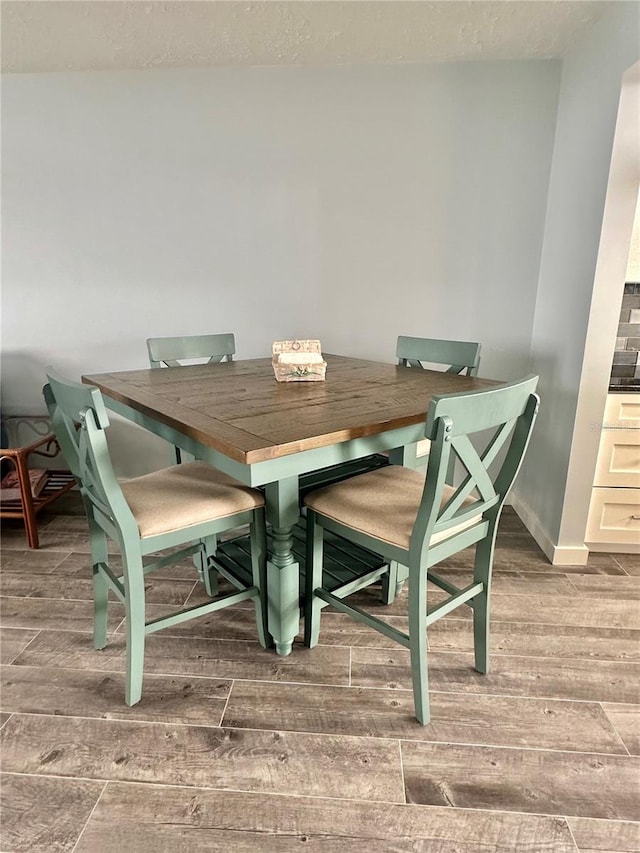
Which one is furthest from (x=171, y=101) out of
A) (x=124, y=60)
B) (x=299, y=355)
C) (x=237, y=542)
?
(x=237, y=542)

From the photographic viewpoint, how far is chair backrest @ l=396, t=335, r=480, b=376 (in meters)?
2.09

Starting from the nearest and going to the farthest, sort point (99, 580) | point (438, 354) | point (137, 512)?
point (137, 512) < point (99, 580) < point (438, 354)

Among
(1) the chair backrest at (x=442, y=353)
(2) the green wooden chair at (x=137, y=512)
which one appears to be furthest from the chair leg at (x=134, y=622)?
(1) the chair backrest at (x=442, y=353)

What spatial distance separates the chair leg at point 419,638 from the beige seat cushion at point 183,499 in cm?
54

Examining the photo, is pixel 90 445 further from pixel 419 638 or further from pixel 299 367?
pixel 419 638

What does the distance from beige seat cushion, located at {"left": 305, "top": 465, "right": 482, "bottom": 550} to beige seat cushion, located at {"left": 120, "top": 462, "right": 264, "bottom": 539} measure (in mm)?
233

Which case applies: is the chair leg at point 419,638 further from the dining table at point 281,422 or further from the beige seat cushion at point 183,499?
the beige seat cushion at point 183,499

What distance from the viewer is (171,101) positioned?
2518mm

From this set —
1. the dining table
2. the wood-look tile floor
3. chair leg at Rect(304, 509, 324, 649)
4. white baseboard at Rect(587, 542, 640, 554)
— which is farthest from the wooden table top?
white baseboard at Rect(587, 542, 640, 554)

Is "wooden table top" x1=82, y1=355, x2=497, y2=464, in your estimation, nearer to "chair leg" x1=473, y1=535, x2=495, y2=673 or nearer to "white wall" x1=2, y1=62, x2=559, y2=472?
"chair leg" x1=473, y1=535, x2=495, y2=673

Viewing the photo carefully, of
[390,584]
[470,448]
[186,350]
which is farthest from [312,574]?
[186,350]

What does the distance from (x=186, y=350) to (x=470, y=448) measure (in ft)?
5.12

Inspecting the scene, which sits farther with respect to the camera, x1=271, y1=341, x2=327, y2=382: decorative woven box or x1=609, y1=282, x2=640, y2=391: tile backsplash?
x1=609, y1=282, x2=640, y2=391: tile backsplash

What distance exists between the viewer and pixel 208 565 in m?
1.91
